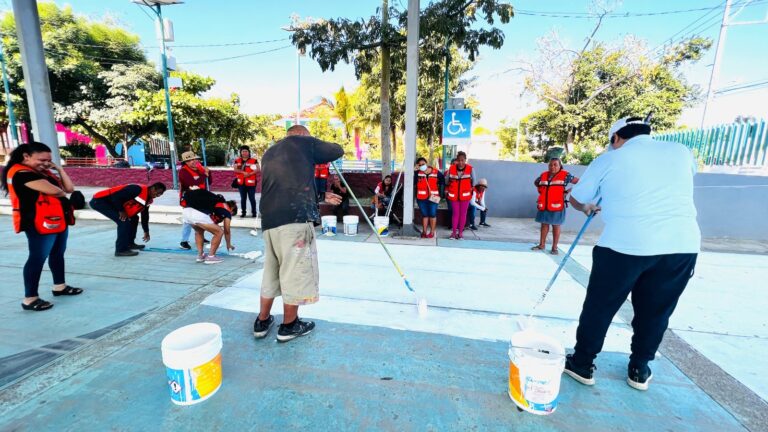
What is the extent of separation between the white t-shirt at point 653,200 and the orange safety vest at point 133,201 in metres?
5.57

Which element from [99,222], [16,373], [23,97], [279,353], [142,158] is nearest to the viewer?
[16,373]

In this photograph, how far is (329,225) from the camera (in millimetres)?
6277

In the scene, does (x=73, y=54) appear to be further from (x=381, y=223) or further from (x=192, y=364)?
(x=192, y=364)

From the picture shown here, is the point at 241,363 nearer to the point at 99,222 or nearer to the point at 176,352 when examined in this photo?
the point at 176,352

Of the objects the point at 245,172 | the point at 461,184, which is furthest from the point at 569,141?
the point at 245,172

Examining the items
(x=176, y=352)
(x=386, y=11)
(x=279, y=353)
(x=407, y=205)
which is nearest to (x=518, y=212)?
(x=407, y=205)

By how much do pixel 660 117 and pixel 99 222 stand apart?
858 inches

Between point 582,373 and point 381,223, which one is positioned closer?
point 582,373

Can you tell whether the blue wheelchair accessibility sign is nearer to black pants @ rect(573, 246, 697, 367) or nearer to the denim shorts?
the denim shorts

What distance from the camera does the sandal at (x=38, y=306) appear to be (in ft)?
10.1

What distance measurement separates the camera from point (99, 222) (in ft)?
24.1

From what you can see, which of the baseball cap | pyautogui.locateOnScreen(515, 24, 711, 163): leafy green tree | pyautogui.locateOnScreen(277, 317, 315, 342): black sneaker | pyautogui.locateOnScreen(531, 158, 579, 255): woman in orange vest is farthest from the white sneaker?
pyautogui.locateOnScreen(515, 24, 711, 163): leafy green tree

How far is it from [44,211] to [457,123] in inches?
233

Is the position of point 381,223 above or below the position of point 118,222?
below
